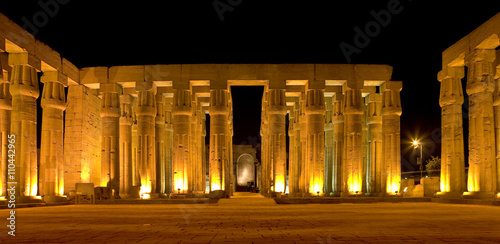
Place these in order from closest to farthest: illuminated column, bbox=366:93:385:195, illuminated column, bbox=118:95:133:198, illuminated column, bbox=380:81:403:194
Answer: illuminated column, bbox=380:81:403:194
illuminated column, bbox=118:95:133:198
illuminated column, bbox=366:93:385:195

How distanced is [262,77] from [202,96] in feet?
25.8

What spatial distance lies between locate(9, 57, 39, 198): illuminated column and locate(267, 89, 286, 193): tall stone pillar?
1324 cm

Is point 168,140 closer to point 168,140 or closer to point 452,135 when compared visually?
point 168,140

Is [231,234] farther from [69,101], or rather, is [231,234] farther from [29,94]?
[69,101]

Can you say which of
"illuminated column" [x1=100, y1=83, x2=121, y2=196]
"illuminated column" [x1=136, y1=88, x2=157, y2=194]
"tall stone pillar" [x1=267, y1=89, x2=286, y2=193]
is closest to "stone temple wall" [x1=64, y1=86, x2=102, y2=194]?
"illuminated column" [x1=100, y1=83, x2=121, y2=196]

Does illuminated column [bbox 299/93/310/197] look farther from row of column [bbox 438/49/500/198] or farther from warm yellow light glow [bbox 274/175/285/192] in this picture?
row of column [bbox 438/49/500/198]

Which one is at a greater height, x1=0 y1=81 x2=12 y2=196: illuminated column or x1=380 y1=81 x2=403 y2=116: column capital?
x1=380 y1=81 x2=403 y2=116: column capital

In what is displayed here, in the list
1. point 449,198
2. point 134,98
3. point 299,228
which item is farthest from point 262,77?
point 299,228

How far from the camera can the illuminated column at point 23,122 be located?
72.8 ft

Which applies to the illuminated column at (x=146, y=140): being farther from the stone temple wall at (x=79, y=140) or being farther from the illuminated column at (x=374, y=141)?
the illuminated column at (x=374, y=141)

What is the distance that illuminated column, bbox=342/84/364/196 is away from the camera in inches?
1131

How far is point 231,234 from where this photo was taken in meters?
9.08

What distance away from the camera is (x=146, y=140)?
97.5ft

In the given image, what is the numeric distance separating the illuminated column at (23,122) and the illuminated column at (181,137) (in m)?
8.79
